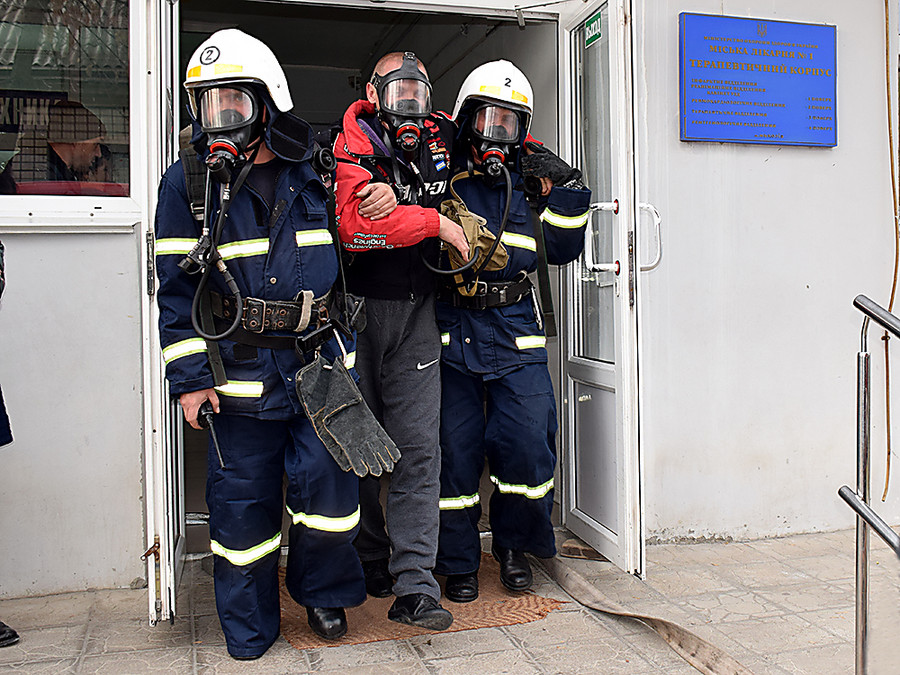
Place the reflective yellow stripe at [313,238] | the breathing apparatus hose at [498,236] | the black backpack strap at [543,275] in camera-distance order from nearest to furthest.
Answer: the reflective yellow stripe at [313,238], the breathing apparatus hose at [498,236], the black backpack strap at [543,275]

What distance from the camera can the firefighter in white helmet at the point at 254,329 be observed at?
111 inches

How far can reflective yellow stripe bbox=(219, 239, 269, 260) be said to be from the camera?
289 centimetres

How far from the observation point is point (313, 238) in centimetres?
299

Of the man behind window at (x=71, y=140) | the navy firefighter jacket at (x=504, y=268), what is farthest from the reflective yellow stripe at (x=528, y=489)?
the man behind window at (x=71, y=140)

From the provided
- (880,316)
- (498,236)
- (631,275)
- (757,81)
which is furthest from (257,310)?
(757,81)

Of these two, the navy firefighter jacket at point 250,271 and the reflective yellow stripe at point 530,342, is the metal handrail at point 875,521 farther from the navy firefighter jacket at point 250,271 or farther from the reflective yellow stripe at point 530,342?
the navy firefighter jacket at point 250,271

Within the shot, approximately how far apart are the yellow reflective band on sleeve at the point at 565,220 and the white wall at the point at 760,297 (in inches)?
31.4

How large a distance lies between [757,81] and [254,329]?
278 centimetres

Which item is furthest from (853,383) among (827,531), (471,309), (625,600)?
(471,309)

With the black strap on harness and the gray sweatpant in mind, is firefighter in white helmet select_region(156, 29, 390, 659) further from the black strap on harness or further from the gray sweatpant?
the gray sweatpant

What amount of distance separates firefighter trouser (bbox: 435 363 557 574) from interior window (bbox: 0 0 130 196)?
1.69 metres

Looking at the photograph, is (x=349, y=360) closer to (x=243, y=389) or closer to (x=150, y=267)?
(x=243, y=389)

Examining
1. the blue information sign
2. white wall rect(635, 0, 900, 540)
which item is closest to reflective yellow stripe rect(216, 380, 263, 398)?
white wall rect(635, 0, 900, 540)

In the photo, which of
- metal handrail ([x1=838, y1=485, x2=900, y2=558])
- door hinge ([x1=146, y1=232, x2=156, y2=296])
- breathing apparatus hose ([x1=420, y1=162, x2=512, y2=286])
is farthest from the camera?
breathing apparatus hose ([x1=420, y1=162, x2=512, y2=286])
